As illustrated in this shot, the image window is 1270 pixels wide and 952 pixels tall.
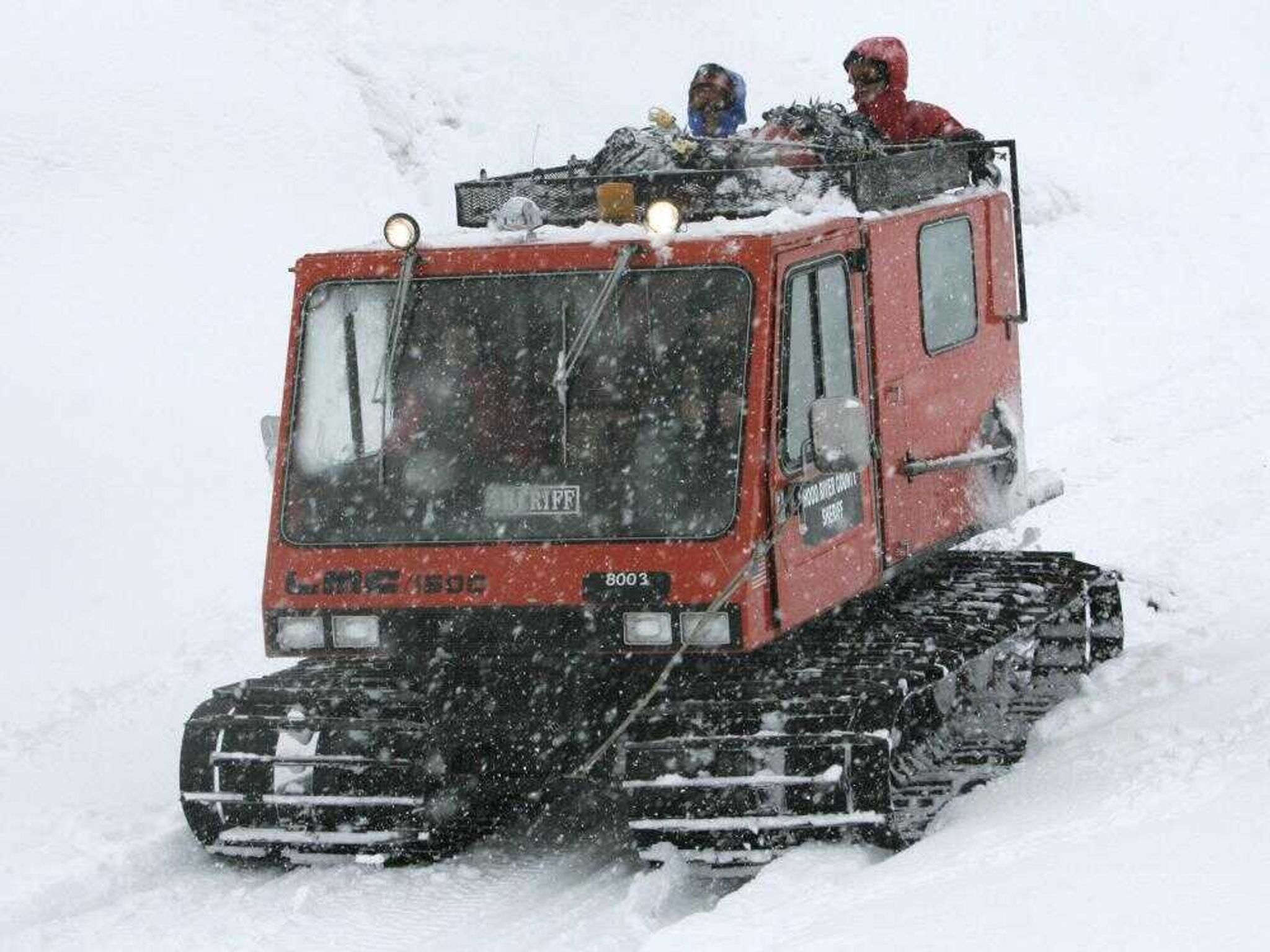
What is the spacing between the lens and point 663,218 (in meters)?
7.88

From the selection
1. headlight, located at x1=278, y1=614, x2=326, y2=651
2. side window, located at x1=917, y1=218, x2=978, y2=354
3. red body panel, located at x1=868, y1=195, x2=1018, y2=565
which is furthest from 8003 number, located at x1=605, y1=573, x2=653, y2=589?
side window, located at x1=917, y1=218, x2=978, y2=354

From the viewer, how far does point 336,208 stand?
57.2 feet

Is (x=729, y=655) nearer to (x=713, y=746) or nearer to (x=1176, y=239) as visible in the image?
(x=713, y=746)

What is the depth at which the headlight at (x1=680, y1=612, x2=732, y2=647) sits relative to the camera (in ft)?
25.1

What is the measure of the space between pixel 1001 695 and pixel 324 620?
2895mm

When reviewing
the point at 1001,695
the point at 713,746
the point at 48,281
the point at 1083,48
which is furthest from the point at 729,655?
the point at 1083,48

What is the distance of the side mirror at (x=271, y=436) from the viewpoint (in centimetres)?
840

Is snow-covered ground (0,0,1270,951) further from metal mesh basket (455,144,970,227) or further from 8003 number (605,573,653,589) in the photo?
metal mesh basket (455,144,970,227)

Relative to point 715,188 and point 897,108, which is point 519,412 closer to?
point 715,188

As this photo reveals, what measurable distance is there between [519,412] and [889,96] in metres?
4.00

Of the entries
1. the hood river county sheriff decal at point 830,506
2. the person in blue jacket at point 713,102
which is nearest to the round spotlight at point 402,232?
the hood river county sheriff decal at point 830,506

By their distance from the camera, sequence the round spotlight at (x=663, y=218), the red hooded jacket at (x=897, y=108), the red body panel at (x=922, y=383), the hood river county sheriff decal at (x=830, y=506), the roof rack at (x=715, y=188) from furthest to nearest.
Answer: the red hooded jacket at (x=897, y=108) → the red body panel at (x=922, y=383) → the roof rack at (x=715, y=188) → the hood river county sheriff decal at (x=830, y=506) → the round spotlight at (x=663, y=218)

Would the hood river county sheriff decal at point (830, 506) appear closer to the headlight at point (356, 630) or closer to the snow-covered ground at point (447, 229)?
the snow-covered ground at point (447, 229)

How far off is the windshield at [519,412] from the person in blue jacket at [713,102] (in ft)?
9.04
